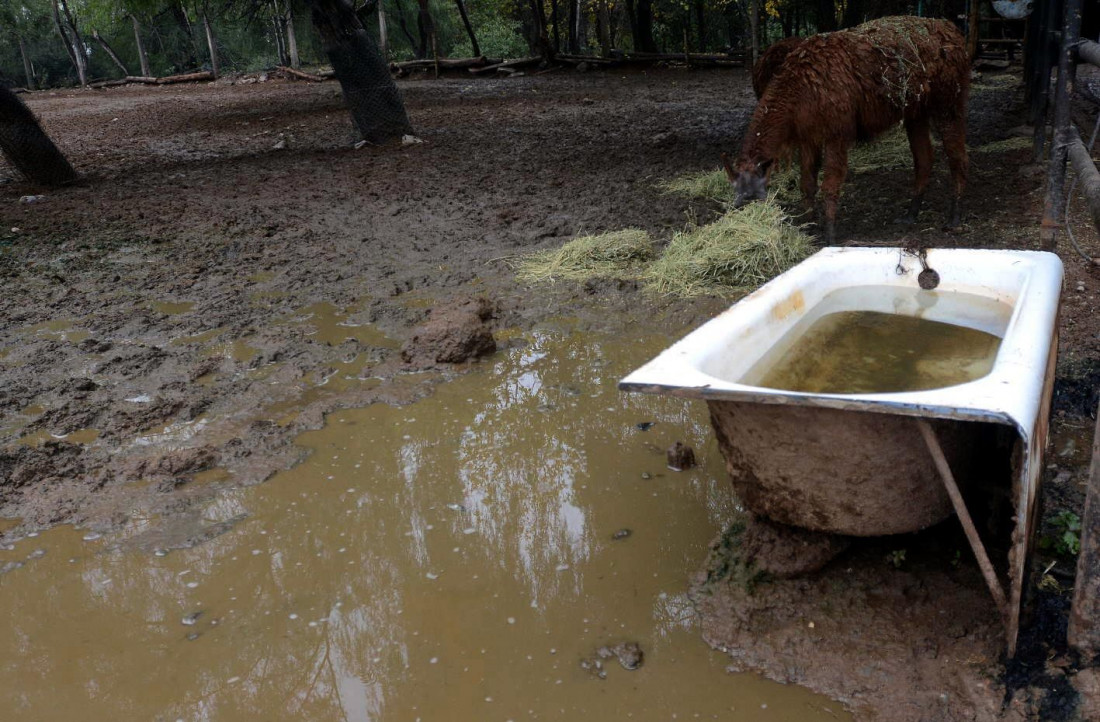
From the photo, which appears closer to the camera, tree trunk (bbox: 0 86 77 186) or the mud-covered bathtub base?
the mud-covered bathtub base

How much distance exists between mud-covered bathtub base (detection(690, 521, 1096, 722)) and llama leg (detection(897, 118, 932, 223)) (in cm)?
377

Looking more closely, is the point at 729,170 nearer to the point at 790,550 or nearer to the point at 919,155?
the point at 919,155

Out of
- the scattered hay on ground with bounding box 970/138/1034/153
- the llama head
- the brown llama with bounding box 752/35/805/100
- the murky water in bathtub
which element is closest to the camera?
the murky water in bathtub

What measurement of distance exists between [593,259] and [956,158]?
2497 millimetres

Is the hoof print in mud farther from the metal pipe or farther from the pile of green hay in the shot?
the pile of green hay

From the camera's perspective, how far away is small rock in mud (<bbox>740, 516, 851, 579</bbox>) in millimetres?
2471

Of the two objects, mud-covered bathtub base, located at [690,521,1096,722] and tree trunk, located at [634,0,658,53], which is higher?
tree trunk, located at [634,0,658,53]

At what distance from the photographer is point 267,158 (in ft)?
32.3

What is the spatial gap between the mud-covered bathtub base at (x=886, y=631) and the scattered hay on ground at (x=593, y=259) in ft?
Answer: 9.90

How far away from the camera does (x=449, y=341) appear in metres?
4.27

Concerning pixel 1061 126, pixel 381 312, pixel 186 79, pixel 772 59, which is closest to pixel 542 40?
pixel 186 79

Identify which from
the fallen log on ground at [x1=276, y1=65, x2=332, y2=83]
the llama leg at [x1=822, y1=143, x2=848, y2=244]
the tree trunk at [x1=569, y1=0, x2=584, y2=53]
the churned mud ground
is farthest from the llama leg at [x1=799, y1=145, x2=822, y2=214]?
the fallen log on ground at [x1=276, y1=65, x2=332, y2=83]

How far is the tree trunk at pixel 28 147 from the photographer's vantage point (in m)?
8.27

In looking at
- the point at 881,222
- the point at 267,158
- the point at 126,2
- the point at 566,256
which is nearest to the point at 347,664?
the point at 566,256
